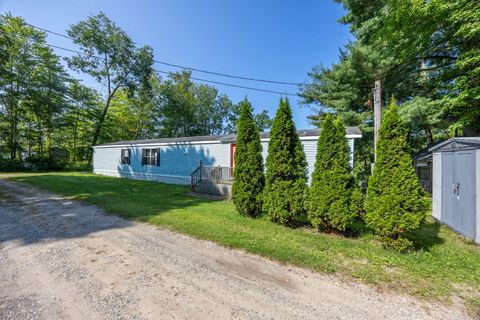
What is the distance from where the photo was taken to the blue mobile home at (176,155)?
11336 millimetres

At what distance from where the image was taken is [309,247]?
4215 millimetres

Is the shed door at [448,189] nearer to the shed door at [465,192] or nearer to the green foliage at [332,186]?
the shed door at [465,192]

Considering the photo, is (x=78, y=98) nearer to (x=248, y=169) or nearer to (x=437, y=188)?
(x=248, y=169)

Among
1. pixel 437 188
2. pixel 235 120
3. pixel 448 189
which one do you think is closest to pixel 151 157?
pixel 437 188

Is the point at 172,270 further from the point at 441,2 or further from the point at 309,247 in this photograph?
the point at 441,2

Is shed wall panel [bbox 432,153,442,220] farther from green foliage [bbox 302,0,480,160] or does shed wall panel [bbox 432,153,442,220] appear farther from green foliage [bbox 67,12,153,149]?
green foliage [bbox 67,12,153,149]

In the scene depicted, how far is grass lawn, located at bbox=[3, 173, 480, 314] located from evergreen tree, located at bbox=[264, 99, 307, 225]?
1.38ft

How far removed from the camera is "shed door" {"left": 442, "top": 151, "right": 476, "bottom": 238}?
493 centimetres

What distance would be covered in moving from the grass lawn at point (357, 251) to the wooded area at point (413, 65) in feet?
18.1

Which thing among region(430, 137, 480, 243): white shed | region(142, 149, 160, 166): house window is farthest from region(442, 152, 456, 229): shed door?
region(142, 149, 160, 166): house window

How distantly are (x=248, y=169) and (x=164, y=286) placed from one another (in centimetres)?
386

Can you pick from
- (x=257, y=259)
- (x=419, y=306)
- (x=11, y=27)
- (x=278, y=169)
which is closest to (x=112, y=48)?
(x=11, y=27)

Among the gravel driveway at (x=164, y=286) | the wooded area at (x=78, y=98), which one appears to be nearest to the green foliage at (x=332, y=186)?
the gravel driveway at (x=164, y=286)

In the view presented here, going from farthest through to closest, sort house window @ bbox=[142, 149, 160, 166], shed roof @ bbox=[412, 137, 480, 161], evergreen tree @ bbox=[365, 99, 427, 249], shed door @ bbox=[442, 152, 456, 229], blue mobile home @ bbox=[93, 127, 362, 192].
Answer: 1. house window @ bbox=[142, 149, 160, 166]
2. blue mobile home @ bbox=[93, 127, 362, 192]
3. shed door @ bbox=[442, 152, 456, 229]
4. shed roof @ bbox=[412, 137, 480, 161]
5. evergreen tree @ bbox=[365, 99, 427, 249]
